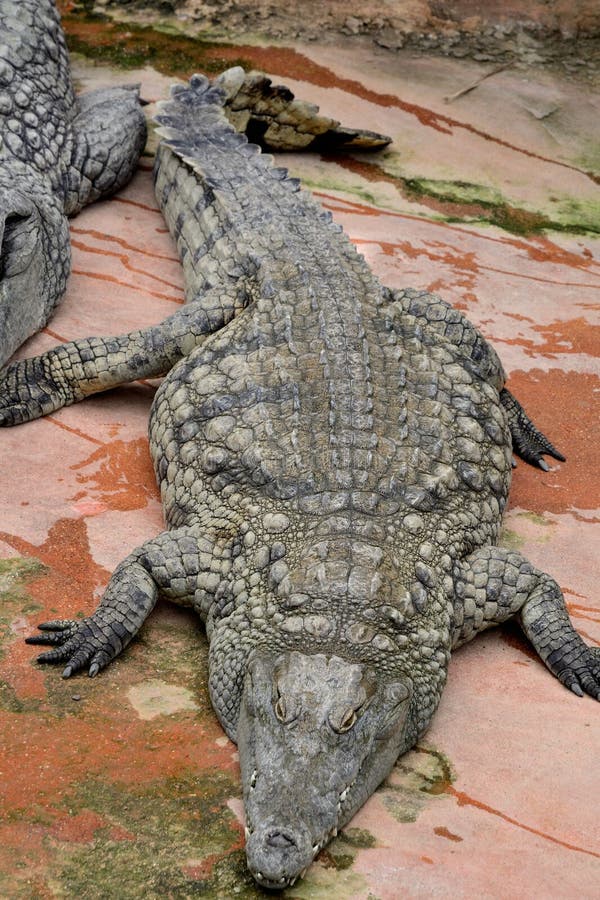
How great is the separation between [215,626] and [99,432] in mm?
1485

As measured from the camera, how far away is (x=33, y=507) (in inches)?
170

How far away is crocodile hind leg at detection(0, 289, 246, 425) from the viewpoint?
4891mm

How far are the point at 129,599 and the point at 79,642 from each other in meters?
0.22

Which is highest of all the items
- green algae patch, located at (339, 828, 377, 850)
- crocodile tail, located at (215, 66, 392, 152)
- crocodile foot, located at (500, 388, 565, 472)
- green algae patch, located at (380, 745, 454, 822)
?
crocodile tail, located at (215, 66, 392, 152)

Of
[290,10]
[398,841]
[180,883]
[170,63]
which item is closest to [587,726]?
[398,841]

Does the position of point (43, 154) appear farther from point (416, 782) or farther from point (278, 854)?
point (278, 854)

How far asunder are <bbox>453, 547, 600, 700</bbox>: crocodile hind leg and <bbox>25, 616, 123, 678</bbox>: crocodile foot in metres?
1.12

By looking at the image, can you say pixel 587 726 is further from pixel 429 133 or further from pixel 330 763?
pixel 429 133

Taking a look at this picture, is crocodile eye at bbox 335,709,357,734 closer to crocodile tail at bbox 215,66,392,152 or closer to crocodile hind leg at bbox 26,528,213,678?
crocodile hind leg at bbox 26,528,213,678

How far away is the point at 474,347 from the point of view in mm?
4945

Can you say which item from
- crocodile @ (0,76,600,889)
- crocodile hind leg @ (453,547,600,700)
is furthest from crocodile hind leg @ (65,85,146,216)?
crocodile hind leg @ (453,547,600,700)

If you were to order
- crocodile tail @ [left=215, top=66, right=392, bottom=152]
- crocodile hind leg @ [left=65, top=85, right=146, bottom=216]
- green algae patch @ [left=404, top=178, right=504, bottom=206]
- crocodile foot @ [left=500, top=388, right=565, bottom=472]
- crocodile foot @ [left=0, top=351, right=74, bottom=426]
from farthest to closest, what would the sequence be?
green algae patch @ [left=404, top=178, right=504, bottom=206]
crocodile tail @ [left=215, top=66, right=392, bottom=152]
crocodile hind leg @ [left=65, top=85, right=146, bottom=216]
crocodile foot @ [left=500, top=388, right=565, bottom=472]
crocodile foot @ [left=0, top=351, right=74, bottom=426]

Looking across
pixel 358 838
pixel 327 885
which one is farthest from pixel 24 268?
pixel 327 885

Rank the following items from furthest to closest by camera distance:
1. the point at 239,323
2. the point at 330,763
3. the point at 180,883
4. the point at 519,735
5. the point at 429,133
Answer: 1. the point at 429,133
2. the point at 239,323
3. the point at 519,735
4. the point at 330,763
5. the point at 180,883
